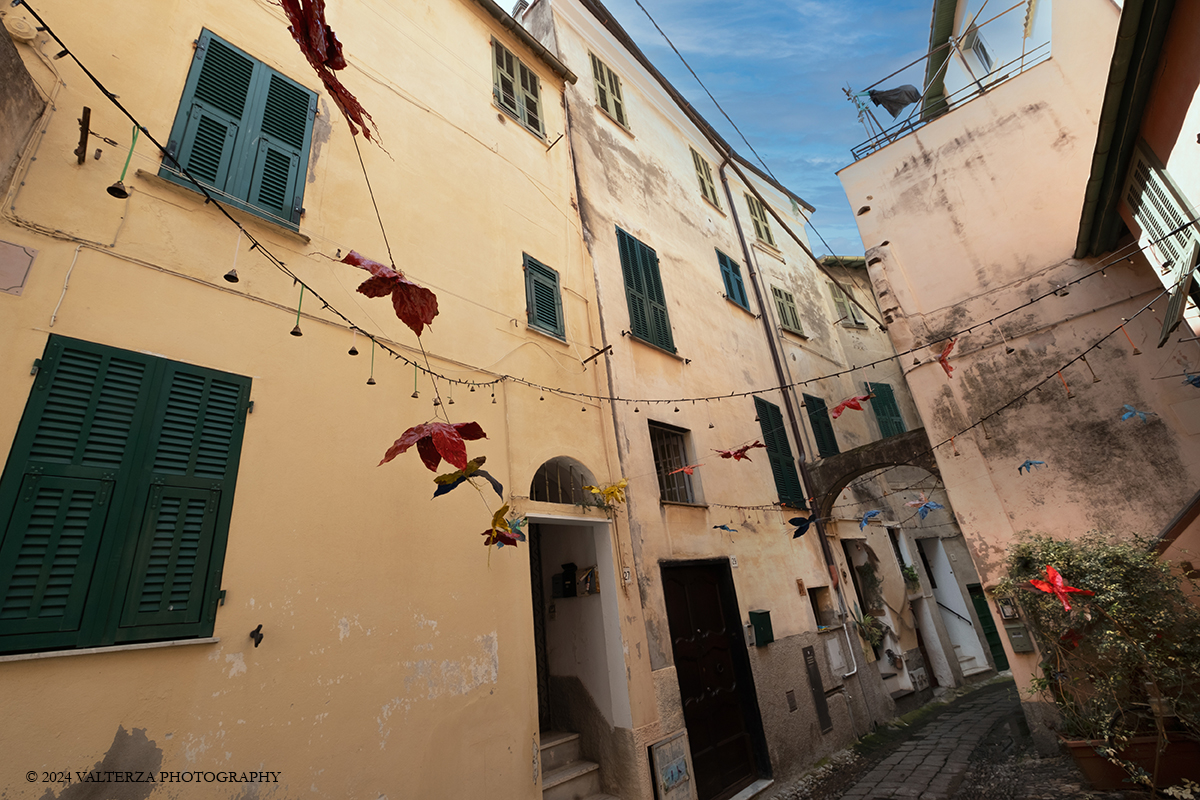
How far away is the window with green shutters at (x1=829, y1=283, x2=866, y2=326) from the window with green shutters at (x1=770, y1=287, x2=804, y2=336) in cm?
310

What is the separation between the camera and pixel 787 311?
516 inches

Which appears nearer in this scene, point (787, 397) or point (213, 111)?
point (213, 111)

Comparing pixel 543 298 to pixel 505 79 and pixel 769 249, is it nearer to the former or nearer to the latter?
pixel 505 79


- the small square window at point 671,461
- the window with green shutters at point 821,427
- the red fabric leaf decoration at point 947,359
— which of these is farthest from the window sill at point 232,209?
the window with green shutters at point 821,427

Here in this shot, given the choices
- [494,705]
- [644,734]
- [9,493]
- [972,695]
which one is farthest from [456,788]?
[972,695]

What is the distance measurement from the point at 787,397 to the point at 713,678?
226 inches

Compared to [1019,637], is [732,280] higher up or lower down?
higher up

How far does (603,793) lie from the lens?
222 inches

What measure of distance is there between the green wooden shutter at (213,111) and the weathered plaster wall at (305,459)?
121mm

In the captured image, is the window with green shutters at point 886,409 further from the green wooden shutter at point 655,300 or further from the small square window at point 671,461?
the small square window at point 671,461

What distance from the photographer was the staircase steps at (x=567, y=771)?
5273 mm

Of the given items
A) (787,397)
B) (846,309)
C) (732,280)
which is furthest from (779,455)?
(846,309)

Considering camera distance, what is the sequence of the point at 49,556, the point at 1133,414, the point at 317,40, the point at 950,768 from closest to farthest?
the point at 317,40 → the point at 49,556 → the point at 1133,414 → the point at 950,768

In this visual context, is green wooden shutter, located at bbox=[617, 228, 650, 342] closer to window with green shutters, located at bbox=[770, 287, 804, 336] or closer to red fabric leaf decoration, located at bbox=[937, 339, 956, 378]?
red fabric leaf decoration, located at bbox=[937, 339, 956, 378]
